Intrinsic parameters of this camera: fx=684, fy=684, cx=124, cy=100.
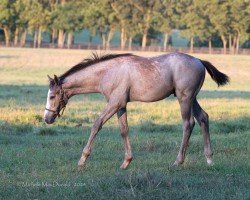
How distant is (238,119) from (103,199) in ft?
41.0

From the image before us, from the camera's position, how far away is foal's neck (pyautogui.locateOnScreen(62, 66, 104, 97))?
11414 mm

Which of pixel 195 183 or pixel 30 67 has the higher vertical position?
pixel 195 183

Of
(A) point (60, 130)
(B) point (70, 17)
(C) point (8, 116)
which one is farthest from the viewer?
(B) point (70, 17)

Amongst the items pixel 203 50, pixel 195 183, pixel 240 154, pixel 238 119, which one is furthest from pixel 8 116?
pixel 203 50

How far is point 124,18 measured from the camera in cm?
10769

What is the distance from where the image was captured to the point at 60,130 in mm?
17172

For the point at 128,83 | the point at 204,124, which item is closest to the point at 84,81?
the point at 128,83

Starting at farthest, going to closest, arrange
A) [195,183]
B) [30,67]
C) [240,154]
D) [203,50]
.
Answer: [203,50], [30,67], [240,154], [195,183]

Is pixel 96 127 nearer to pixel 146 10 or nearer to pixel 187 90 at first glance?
pixel 187 90

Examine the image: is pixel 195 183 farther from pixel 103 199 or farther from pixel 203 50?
pixel 203 50

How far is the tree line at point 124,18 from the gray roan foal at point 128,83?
90.9 metres

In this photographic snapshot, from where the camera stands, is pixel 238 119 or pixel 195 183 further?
pixel 238 119

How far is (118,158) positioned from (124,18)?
96709 millimetres

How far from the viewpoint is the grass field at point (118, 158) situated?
28.5 feet
